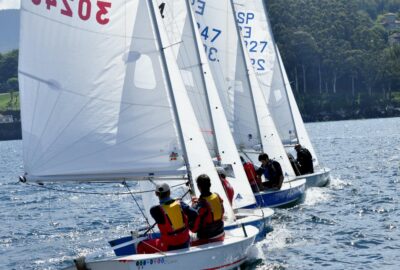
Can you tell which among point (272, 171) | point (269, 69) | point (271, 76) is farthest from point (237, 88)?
point (271, 76)

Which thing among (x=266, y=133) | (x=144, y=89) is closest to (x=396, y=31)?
(x=266, y=133)

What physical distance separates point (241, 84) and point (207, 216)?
37.0ft

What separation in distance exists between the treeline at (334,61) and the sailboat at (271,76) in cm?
8886

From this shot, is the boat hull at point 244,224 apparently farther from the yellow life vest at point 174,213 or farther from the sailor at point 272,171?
the sailor at point 272,171

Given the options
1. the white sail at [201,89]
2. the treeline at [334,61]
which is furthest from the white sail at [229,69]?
the treeline at [334,61]

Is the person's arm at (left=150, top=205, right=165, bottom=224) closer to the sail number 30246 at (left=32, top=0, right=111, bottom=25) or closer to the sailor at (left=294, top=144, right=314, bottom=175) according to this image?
the sail number 30246 at (left=32, top=0, right=111, bottom=25)

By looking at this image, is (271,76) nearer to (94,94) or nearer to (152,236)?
(152,236)

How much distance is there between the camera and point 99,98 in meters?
13.6

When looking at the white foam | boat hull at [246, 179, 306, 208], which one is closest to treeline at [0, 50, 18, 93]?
the white foam

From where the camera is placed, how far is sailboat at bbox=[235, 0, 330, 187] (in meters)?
26.7

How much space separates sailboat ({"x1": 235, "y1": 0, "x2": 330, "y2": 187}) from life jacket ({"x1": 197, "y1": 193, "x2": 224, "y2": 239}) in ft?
41.2

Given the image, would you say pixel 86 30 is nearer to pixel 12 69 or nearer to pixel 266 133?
pixel 266 133

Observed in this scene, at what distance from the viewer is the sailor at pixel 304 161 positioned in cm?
2598

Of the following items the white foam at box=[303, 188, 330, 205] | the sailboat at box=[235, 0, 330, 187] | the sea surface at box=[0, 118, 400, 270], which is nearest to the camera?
the sea surface at box=[0, 118, 400, 270]
